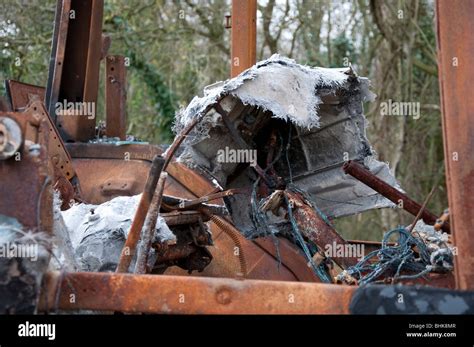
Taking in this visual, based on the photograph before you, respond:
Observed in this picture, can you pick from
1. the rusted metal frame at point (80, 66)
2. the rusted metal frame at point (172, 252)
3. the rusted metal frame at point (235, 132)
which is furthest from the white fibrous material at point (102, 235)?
the rusted metal frame at point (80, 66)

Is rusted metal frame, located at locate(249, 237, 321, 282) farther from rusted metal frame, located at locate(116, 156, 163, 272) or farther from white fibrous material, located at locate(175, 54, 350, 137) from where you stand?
rusted metal frame, located at locate(116, 156, 163, 272)

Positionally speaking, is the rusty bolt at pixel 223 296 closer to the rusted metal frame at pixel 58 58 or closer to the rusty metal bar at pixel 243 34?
the rusted metal frame at pixel 58 58

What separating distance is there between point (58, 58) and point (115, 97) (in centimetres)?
70

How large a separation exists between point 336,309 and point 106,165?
121 inches

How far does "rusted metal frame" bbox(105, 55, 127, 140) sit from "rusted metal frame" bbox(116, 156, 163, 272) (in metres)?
→ 3.16

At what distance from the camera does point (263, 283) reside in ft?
7.33

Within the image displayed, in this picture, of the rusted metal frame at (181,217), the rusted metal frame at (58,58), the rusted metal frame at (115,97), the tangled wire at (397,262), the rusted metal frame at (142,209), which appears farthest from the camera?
the rusted metal frame at (115,97)

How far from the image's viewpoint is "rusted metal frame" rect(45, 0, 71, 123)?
17.1ft

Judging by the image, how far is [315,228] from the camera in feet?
13.0

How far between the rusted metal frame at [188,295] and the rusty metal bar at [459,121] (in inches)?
13.5

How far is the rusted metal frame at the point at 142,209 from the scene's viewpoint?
258cm

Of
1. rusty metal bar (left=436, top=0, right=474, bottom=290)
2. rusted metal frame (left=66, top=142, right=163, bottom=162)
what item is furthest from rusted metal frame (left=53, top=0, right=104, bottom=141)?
rusty metal bar (left=436, top=0, right=474, bottom=290)
